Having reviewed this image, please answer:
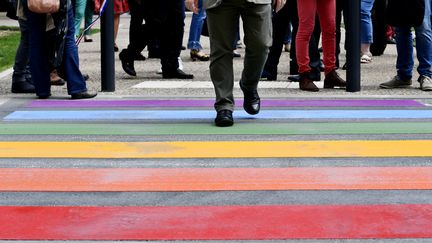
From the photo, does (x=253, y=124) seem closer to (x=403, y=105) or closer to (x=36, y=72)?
(x=403, y=105)

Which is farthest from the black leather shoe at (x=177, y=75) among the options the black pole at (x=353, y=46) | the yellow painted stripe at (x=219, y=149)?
the yellow painted stripe at (x=219, y=149)

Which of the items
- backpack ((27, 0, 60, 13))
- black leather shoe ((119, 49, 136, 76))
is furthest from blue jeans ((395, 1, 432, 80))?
backpack ((27, 0, 60, 13))

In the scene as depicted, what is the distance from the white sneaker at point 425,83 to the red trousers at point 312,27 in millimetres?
812

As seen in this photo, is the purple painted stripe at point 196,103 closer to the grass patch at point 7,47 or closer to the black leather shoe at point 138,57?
the black leather shoe at point 138,57

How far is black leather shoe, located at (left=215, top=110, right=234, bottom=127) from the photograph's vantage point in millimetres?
7309

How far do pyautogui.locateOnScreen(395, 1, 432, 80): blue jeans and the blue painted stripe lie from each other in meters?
1.65

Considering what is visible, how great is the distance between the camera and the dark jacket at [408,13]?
934cm

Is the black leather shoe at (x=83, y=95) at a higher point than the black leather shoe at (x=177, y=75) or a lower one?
higher

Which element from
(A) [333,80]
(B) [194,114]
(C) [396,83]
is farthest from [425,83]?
(B) [194,114]

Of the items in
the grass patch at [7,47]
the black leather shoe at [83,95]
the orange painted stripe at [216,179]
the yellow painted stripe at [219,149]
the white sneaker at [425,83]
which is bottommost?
the grass patch at [7,47]

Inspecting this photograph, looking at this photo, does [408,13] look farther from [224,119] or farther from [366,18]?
[366,18]

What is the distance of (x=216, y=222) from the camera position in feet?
15.1

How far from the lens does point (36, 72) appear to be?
879 cm

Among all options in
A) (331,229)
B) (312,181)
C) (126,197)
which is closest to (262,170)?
(312,181)
